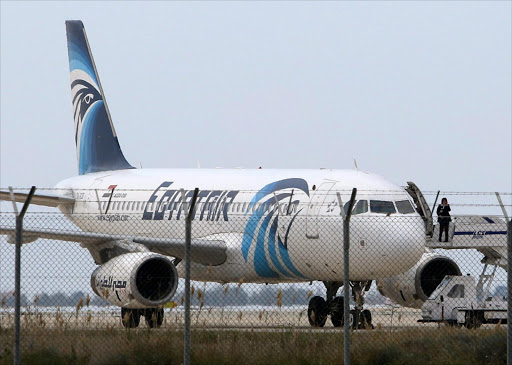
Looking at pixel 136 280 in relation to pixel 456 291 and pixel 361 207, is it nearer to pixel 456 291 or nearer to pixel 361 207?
pixel 361 207

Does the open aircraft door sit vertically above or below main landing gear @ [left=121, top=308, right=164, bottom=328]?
above

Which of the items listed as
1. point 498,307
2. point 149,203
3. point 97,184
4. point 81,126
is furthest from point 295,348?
point 81,126

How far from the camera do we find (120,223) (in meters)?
28.7

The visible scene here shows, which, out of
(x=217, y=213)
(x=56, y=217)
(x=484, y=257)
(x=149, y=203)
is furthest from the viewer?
(x=149, y=203)

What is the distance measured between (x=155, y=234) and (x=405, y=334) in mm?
11134

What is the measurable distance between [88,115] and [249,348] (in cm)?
1878

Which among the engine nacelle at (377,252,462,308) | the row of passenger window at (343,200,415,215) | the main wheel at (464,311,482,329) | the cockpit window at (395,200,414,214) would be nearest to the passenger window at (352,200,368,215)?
the row of passenger window at (343,200,415,215)

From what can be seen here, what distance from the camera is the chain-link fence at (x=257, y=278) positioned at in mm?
15047

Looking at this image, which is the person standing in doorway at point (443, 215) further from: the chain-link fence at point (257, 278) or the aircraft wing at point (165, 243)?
the aircraft wing at point (165, 243)

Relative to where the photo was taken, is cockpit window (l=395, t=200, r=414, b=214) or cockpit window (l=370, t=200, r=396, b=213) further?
cockpit window (l=395, t=200, r=414, b=214)

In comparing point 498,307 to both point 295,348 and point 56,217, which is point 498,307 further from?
point 56,217

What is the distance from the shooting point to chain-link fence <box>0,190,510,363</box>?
15047 millimetres

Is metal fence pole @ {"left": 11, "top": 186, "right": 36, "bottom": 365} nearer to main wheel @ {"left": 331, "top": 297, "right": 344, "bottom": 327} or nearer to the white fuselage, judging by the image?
the white fuselage

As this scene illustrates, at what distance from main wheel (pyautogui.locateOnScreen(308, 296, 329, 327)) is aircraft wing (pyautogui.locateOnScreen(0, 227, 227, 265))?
2050mm
